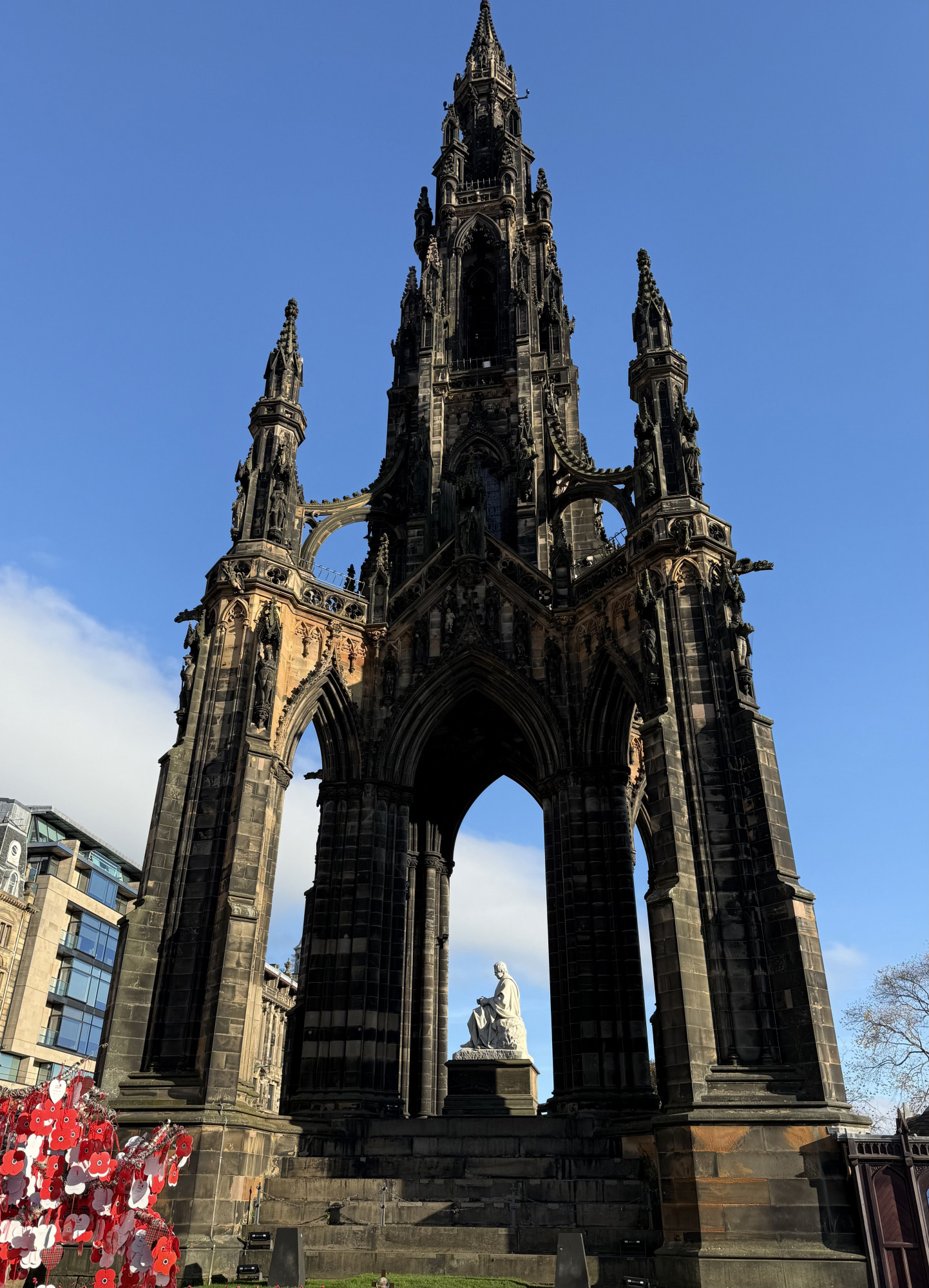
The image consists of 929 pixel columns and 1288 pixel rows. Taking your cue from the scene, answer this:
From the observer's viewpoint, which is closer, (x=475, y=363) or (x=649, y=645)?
(x=649, y=645)

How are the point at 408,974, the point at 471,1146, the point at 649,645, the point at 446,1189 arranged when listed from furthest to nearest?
1. the point at 408,974
2. the point at 649,645
3. the point at 471,1146
4. the point at 446,1189

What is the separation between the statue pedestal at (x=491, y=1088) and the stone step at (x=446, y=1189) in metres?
5.48

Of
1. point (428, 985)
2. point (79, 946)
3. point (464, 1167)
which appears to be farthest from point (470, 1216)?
point (79, 946)

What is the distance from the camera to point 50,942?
46.1 meters

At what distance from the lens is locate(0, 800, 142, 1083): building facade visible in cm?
4331

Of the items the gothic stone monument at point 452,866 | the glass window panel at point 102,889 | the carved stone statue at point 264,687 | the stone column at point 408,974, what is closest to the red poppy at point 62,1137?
the gothic stone monument at point 452,866

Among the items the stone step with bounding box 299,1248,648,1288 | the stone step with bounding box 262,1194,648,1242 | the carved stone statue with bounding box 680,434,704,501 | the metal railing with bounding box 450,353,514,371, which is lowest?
the stone step with bounding box 299,1248,648,1288

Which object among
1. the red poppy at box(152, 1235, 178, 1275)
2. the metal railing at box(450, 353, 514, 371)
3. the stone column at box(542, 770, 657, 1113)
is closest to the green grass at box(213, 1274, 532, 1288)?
the stone column at box(542, 770, 657, 1113)

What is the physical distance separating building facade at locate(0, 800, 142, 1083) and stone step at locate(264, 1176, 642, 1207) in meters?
28.8

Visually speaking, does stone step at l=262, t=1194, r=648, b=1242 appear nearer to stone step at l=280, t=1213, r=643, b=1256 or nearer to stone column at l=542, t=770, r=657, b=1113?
stone step at l=280, t=1213, r=643, b=1256

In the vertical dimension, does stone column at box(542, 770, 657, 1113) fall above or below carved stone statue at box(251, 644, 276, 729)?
below

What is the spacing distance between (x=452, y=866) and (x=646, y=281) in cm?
1631

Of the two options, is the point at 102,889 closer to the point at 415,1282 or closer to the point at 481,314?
the point at 481,314

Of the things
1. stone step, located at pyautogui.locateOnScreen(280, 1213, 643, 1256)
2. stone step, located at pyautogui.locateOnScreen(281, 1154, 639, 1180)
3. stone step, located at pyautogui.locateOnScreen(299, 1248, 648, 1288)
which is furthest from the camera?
stone step, located at pyautogui.locateOnScreen(281, 1154, 639, 1180)
